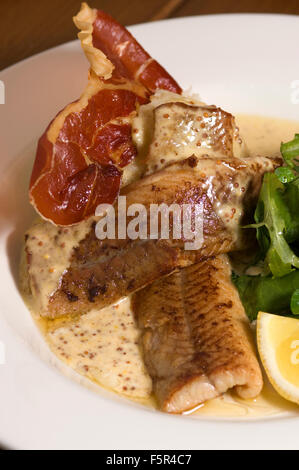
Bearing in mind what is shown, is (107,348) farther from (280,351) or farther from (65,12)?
(65,12)

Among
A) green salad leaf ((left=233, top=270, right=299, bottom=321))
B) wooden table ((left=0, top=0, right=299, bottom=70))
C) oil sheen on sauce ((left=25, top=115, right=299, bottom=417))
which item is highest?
wooden table ((left=0, top=0, right=299, bottom=70))

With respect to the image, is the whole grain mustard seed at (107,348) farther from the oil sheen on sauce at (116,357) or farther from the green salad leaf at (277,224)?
the green salad leaf at (277,224)

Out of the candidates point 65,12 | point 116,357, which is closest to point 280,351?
point 116,357

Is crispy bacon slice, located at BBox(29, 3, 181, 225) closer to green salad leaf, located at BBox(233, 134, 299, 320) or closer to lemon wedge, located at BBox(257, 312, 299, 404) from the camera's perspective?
green salad leaf, located at BBox(233, 134, 299, 320)

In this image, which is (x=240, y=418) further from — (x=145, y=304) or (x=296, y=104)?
(x=296, y=104)

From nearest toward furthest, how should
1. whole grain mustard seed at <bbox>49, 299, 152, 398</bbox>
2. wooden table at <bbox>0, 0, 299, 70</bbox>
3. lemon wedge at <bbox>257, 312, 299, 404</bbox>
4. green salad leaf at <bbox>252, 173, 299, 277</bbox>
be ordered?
lemon wedge at <bbox>257, 312, 299, 404</bbox>, whole grain mustard seed at <bbox>49, 299, 152, 398</bbox>, green salad leaf at <bbox>252, 173, 299, 277</bbox>, wooden table at <bbox>0, 0, 299, 70</bbox>

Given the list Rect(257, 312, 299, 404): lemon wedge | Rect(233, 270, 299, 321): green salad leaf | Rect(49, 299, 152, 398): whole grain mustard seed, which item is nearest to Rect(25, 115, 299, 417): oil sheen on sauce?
Rect(49, 299, 152, 398): whole grain mustard seed
